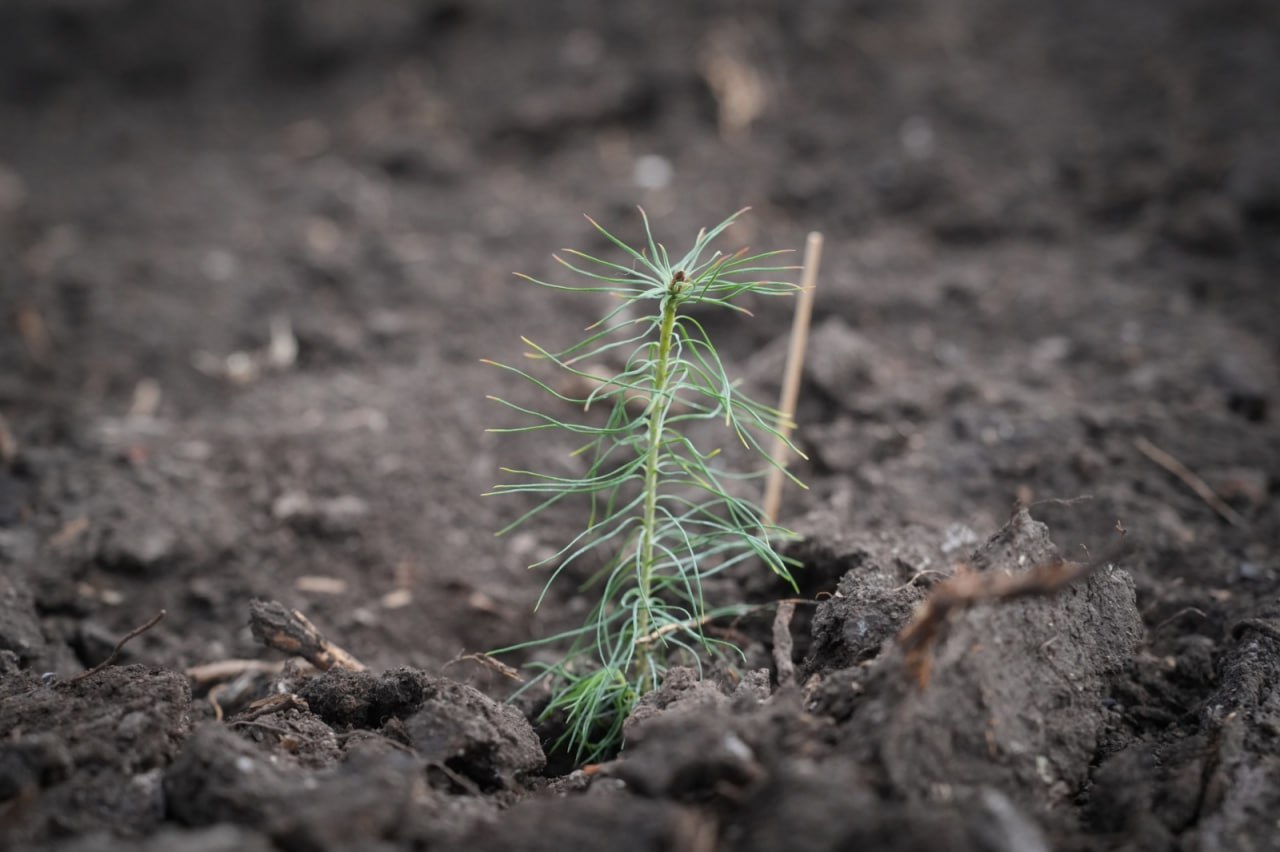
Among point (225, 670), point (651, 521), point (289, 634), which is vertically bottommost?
point (225, 670)

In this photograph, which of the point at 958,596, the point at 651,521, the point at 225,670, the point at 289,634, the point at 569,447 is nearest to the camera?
the point at 958,596

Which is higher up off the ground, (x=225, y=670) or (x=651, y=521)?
(x=651, y=521)

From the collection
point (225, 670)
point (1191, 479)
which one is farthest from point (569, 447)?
point (1191, 479)

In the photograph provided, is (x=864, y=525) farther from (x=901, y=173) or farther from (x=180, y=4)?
(x=180, y=4)

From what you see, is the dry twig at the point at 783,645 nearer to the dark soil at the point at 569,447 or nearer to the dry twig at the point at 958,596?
the dark soil at the point at 569,447

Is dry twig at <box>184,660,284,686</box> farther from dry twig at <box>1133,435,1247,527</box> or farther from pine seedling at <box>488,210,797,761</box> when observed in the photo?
dry twig at <box>1133,435,1247,527</box>

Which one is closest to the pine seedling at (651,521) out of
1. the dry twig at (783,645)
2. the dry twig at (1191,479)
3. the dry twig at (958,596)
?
the dry twig at (783,645)

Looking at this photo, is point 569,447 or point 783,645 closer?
point 783,645

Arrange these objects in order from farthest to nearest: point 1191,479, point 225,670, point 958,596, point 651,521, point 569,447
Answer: point 569,447 < point 1191,479 < point 225,670 < point 651,521 < point 958,596

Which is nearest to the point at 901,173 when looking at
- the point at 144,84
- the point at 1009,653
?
the point at 1009,653

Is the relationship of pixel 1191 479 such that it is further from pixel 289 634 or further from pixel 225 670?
pixel 225 670
